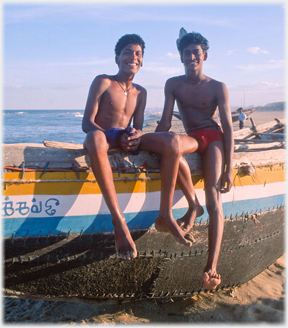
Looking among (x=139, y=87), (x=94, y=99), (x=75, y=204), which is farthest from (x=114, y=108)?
(x=75, y=204)

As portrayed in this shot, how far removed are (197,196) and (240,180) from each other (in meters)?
0.52

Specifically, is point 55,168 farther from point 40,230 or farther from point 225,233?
point 225,233

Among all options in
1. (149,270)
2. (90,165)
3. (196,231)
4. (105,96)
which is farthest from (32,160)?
(196,231)

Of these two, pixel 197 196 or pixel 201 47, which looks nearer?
pixel 197 196

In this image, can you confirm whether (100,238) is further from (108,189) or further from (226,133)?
(226,133)

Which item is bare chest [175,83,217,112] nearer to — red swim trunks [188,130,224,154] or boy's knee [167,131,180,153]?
red swim trunks [188,130,224,154]

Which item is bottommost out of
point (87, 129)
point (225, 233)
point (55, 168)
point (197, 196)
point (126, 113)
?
point (225, 233)

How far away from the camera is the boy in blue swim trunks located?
2.14 metres

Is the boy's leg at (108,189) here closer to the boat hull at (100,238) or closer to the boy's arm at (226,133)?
the boat hull at (100,238)

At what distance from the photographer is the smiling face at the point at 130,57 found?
283 centimetres

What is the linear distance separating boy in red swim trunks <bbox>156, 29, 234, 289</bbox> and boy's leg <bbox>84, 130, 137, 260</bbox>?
57 centimetres

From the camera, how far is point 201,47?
2.95 m

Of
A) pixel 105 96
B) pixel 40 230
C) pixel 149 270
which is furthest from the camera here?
pixel 105 96

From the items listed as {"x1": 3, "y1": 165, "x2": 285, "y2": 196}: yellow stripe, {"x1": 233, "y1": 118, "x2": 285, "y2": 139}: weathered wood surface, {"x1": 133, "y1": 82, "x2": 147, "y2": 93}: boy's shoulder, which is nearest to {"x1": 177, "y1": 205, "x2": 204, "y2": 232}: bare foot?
{"x1": 3, "y1": 165, "x2": 285, "y2": 196}: yellow stripe
